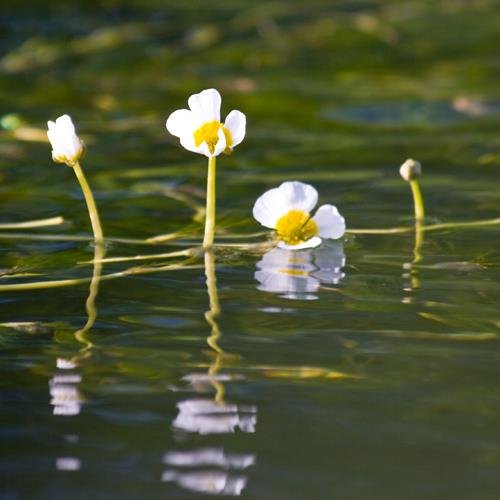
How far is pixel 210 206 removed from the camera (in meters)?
1.51

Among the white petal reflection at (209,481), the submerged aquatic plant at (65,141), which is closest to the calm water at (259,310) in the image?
the white petal reflection at (209,481)

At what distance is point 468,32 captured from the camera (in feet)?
11.3

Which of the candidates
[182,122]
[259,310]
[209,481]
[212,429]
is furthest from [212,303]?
[209,481]

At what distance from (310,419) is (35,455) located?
0.82 ft

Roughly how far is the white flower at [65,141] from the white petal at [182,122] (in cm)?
12

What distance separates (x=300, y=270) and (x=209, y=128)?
0.22m

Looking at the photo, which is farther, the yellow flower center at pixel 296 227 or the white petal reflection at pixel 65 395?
the yellow flower center at pixel 296 227

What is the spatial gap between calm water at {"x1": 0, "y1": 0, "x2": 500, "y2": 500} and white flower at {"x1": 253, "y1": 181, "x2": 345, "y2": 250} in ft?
0.12

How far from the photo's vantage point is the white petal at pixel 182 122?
151 centimetres

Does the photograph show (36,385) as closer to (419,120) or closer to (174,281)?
(174,281)

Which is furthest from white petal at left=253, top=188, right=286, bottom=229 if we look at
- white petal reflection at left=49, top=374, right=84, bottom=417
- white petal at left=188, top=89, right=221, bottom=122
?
white petal reflection at left=49, top=374, right=84, bottom=417

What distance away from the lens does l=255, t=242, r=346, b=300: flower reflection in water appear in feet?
4.69

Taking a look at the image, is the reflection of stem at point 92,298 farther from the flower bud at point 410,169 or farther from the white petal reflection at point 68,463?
the flower bud at point 410,169

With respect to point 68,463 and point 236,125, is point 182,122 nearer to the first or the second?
point 236,125
